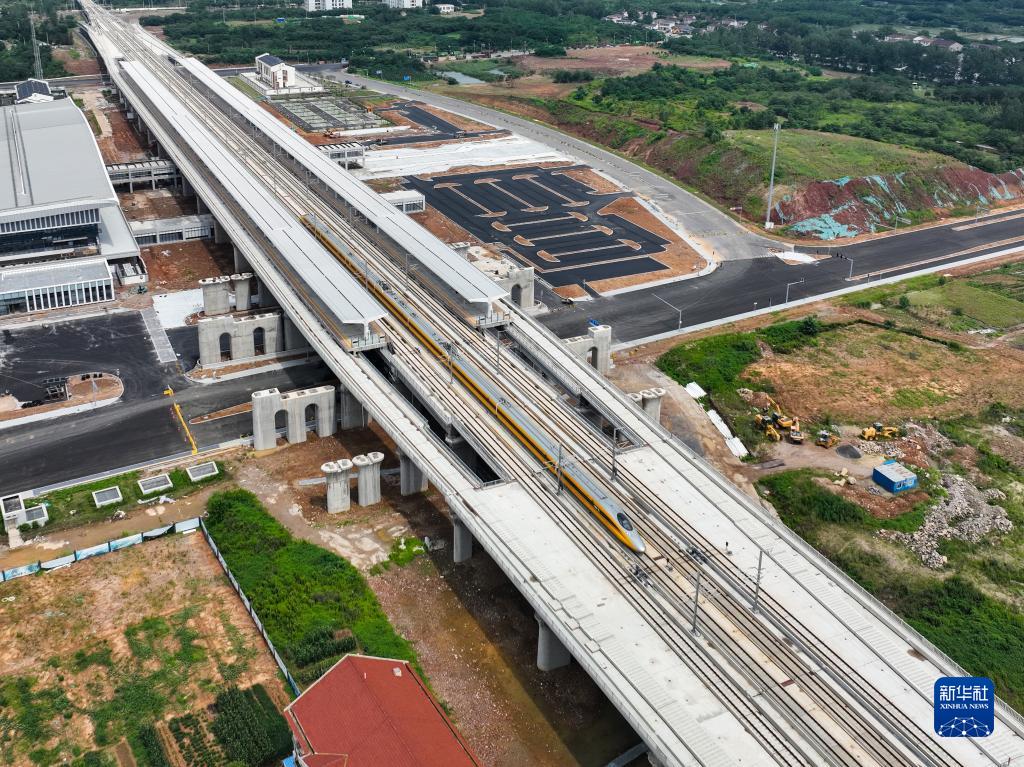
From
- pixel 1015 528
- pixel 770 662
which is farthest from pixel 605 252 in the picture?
pixel 770 662

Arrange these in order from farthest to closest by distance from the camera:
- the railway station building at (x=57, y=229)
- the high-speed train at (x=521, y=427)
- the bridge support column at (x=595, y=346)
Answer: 1. the railway station building at (x=57, y=229)
2. the bridge support column at (x=595, y=346)
3. the high-speed train at (x=521, y=427)

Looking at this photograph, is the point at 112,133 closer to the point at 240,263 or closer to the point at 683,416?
the point at 240,263

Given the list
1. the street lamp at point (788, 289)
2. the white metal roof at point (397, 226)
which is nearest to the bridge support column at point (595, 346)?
the white metal roof at point (397, 226)

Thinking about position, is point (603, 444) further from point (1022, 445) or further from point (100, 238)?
point (100, 238)

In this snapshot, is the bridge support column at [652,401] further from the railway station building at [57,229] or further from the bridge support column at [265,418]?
the railway station building at [57,229]

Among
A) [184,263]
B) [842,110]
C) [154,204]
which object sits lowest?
[184,263]

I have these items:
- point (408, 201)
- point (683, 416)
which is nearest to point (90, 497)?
point (683, 416)
